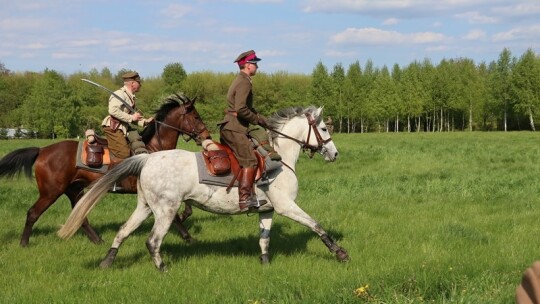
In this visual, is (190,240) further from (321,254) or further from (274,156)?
(274,156)

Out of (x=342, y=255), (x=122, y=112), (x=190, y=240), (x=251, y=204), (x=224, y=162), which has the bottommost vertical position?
(x=190, y=240)

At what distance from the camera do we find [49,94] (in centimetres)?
7262

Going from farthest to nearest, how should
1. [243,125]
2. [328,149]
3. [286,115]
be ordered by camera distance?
[286,115], [328,149], [243,125]

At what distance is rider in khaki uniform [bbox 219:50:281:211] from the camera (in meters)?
7.78

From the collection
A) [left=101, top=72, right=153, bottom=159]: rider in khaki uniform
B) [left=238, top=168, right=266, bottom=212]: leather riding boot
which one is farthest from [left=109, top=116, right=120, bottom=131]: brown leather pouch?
[left=238, top=168, right=266, bottom=212]: leather riding boot

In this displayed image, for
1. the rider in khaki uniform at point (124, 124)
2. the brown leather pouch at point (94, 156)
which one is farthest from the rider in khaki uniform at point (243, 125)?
the brown leather pouch at point (94, 156)

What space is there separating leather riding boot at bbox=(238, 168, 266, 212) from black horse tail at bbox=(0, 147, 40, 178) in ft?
15.0

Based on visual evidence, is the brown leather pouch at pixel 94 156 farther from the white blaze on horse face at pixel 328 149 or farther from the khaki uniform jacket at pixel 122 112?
the white blaze on horse face at pixel 328 149

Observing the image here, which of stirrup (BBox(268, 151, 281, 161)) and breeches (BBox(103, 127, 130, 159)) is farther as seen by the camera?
breeches (BBox(103, 127, 130, 159))

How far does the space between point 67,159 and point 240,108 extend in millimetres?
4088

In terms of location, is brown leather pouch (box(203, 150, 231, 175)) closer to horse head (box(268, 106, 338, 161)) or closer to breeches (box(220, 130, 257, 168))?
breeches (box(220, 130, 257, 168))

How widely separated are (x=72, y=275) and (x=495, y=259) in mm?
6260

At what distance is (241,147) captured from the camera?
7.90 metres

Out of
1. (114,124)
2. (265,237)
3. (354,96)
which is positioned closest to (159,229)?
(265,237)
